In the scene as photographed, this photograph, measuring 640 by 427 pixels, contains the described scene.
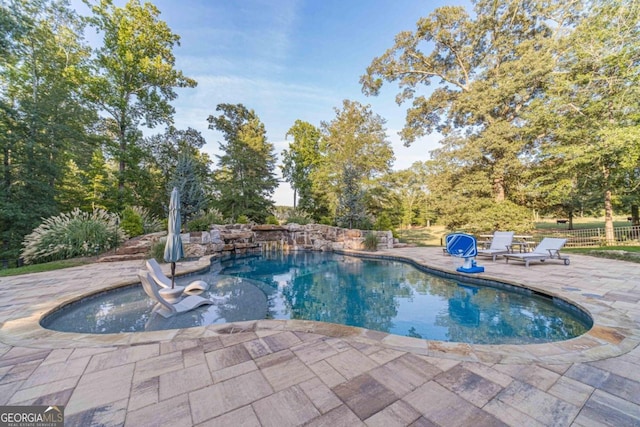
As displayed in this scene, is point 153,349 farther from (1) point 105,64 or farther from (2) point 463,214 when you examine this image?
(1) point 105,64

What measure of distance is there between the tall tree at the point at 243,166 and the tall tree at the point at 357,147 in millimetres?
3837

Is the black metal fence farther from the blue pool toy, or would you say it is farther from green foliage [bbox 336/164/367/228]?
green foliage [bbox 336/164/367/228]

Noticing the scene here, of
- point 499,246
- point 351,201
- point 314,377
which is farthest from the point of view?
point 351,201

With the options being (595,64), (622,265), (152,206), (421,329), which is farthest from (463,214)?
(152,206)

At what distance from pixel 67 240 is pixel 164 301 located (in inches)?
280

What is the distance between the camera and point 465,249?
5836mm

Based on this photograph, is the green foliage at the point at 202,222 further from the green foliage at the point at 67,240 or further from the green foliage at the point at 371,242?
the green foliage at the point at 371,242

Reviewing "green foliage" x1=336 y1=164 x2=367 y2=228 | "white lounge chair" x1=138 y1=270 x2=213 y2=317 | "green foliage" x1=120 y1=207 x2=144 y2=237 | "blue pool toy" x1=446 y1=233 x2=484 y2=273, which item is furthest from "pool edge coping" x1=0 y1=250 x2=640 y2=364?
"green foliage" x1=336 y1=164 x2=367 y2=228

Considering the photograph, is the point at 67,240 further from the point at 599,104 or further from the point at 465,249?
the point at 599,104

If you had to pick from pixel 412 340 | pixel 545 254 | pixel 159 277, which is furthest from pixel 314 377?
pixel 545 254

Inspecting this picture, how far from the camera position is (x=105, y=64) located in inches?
516

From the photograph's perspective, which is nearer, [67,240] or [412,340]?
[412,340]

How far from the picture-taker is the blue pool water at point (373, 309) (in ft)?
11.4

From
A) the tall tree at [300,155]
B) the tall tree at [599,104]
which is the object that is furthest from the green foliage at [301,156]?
the tall tree at [599,104]
